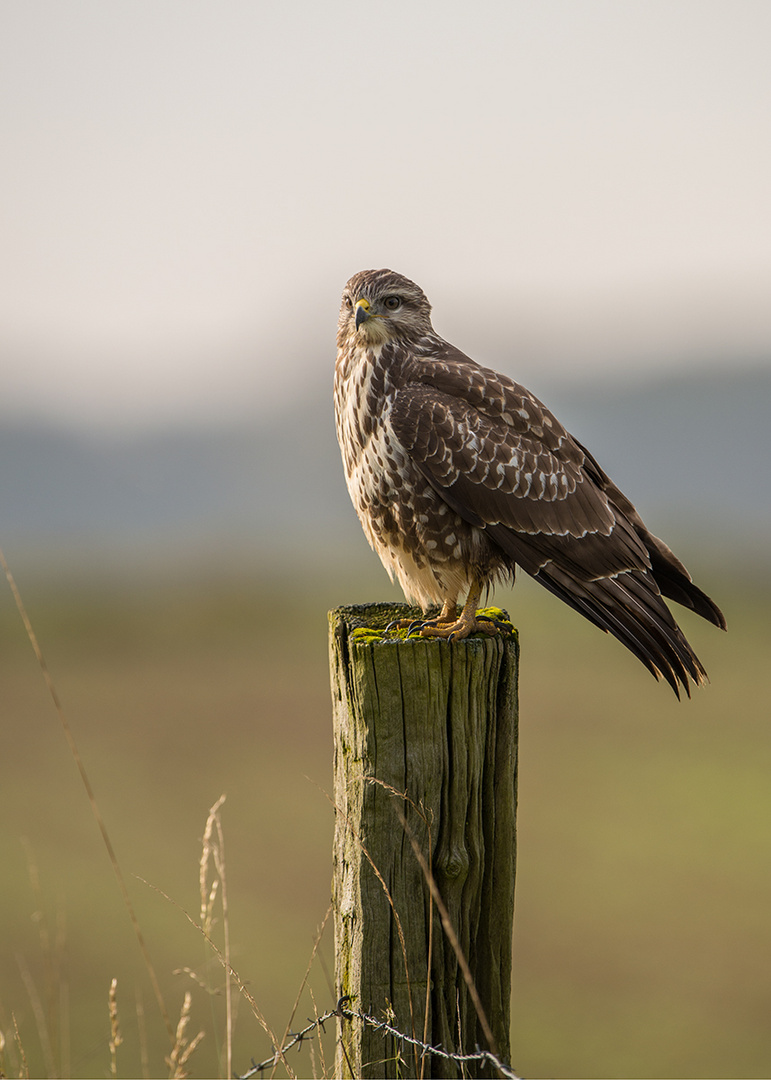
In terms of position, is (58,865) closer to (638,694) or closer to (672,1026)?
(672,1026)

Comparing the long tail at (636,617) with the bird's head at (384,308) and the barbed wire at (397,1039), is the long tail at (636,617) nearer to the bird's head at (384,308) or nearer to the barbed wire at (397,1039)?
the bird's head at (384,308)

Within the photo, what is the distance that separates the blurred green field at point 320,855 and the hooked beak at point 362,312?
102 inches

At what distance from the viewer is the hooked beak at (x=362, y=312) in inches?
180

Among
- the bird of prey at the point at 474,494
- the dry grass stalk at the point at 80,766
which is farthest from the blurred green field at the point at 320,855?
the bird of prey at the point at 474,494

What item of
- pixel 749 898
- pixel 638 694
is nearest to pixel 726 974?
pixel 749 898

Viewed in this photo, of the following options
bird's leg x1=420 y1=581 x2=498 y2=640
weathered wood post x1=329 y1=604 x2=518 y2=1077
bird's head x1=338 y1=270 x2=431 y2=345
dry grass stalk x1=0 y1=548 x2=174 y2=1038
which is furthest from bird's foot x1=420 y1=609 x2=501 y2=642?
bird's head x1=338 y1=270 x2=431 y2=345

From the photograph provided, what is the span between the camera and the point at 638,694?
132 feet

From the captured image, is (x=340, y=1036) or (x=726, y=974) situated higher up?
(x=340, y=1036)

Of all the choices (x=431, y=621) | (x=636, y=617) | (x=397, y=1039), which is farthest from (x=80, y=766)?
(x=636, y=617)

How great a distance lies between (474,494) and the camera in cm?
425

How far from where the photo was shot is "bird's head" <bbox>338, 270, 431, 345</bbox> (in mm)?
4629

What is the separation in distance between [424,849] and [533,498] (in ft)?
6.17

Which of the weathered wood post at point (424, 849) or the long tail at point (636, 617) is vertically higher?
the long tail at point (636, 617)

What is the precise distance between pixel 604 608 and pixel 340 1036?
2000mm
